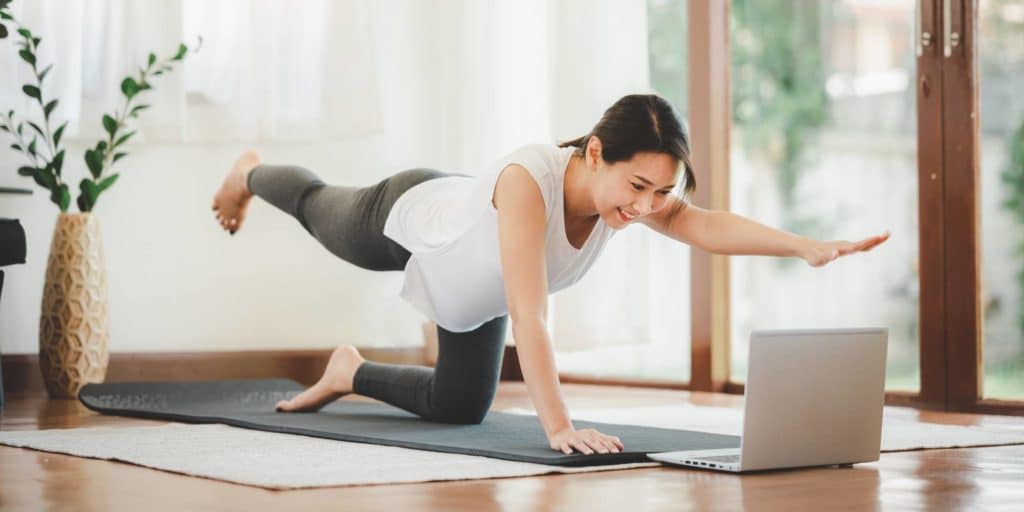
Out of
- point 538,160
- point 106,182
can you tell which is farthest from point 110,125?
point 538,160

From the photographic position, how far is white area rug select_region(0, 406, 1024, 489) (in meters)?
1.89

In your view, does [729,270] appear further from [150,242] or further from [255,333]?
[150,242]

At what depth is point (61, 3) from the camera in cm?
400

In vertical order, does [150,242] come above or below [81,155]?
below

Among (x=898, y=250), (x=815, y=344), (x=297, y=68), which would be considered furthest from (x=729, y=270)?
(x=815, y=344)

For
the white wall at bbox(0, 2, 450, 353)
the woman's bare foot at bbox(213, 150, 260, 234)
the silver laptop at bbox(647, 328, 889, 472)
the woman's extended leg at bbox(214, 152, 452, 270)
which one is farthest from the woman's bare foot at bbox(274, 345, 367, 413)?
the white wall at bbox(0, 2, 450, 353)

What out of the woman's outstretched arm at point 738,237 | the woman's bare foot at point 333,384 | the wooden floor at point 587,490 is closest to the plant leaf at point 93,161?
the woman's bare foot at point 333,384

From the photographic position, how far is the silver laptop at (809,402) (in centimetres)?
186

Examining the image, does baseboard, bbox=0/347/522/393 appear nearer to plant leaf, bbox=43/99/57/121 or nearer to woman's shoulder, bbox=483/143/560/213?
plant leaf, bbox=43/99/57/121

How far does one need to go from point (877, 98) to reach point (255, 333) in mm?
2057

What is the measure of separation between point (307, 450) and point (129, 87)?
194 cm

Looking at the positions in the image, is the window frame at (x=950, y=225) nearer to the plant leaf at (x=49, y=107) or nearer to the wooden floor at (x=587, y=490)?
the wooden floor at (x=587, y=490)

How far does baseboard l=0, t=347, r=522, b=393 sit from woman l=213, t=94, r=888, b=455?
129 cm

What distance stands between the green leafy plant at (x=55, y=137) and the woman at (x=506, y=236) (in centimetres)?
98
